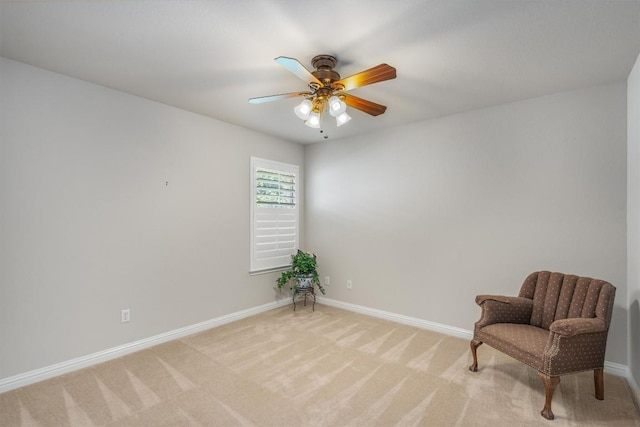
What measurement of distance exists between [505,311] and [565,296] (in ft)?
1.57

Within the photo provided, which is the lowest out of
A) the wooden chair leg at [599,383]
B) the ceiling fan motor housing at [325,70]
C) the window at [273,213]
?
the wooden chair leg at [599,383]

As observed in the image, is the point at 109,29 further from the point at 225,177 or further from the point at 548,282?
the point at 548,282

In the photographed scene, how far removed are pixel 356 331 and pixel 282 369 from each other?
1203mm

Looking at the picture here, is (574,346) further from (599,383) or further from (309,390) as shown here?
(309,390)

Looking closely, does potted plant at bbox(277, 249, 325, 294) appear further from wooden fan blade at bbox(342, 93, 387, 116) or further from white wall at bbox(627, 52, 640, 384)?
white wall at bbox(627, 52, 640, 384)

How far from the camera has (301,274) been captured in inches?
173

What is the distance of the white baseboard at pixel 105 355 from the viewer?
2.37m

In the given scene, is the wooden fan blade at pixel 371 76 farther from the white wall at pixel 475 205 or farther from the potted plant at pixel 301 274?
the potted plant at pixel 301 274

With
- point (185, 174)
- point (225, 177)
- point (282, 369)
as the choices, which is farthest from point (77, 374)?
point (225, 177)

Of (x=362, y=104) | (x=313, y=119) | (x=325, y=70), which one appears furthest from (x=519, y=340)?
(x=325, y=70)

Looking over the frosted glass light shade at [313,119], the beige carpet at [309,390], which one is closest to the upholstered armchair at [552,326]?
the beige carpet at [309,390]

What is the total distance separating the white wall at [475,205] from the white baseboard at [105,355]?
1.75m

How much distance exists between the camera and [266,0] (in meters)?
1.70

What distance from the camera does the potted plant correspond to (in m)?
4.36
